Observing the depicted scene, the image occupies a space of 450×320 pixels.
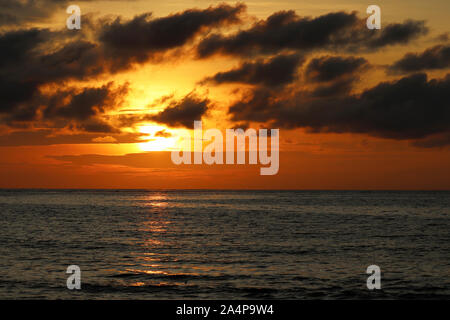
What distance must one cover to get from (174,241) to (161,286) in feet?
74.6

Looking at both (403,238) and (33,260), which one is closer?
(33,260)

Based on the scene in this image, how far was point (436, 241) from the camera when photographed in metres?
50.6

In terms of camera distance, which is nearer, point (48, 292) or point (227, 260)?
point (48, 292)

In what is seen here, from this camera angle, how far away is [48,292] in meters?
26.4

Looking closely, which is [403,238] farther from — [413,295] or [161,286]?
[161,286]

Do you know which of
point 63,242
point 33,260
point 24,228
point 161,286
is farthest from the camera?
point 24,228
